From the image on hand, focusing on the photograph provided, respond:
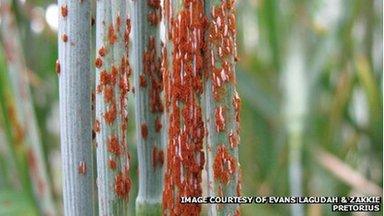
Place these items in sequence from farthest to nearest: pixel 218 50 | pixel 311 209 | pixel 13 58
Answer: pixel 311 209
pixel 13 58
pixel 218 50

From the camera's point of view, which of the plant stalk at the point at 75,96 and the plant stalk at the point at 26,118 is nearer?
the plant stalk at the point at 75,96

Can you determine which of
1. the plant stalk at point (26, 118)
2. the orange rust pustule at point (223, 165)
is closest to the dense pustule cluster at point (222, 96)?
the orange rust pustule at point (223, 165)

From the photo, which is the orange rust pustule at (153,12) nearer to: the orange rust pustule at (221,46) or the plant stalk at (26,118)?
the orange rust pustule at (221,46)

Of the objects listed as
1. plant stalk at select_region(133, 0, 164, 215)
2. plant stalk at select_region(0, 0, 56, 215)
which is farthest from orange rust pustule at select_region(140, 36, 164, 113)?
plant stalk at select_region(0, 0, 56, 215)

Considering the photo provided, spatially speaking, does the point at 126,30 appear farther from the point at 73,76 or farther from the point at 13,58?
the point at 13,58

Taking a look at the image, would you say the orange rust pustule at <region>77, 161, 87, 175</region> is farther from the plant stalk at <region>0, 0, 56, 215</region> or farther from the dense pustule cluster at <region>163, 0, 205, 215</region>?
the plant stalk at <region>0, 0, 56, 215</region>

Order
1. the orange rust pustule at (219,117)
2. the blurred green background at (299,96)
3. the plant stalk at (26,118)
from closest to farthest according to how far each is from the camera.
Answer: the orange rust pustule at (219,117)
the plant stalk at (26,118)
the blurred green background at (299,96)

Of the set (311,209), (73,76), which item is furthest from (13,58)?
(311,209)
